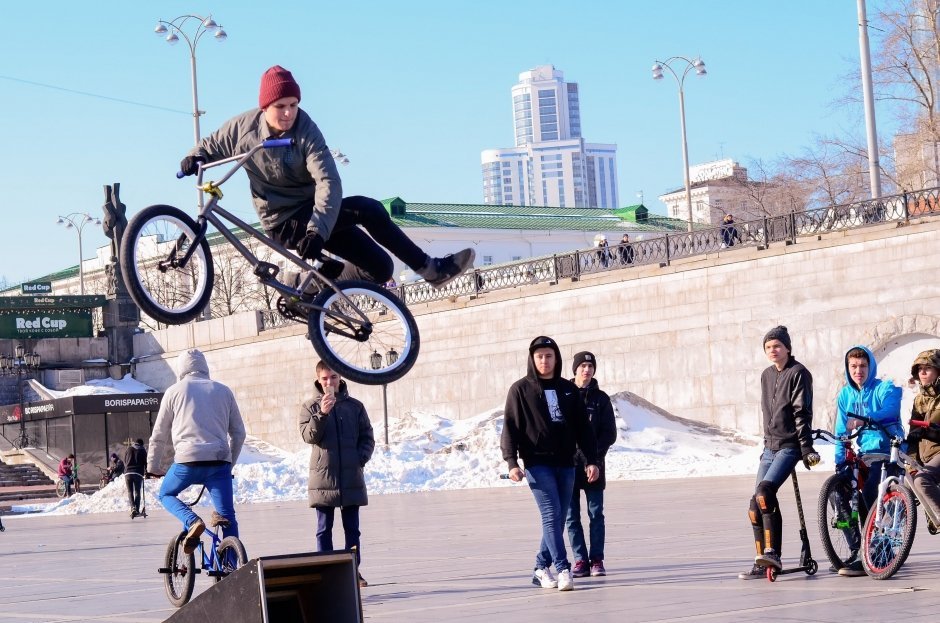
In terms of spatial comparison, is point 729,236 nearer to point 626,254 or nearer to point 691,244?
point 691,244

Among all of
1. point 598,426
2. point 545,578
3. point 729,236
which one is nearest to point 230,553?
point 545,578

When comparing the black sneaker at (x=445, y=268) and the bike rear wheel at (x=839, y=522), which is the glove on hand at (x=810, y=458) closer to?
the bike rear wheel at (x=839, y=522)

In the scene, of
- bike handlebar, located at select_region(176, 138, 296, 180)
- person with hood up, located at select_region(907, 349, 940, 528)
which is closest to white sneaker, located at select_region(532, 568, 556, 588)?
person with hood up, located at select_region(907, 349, 940, 528)

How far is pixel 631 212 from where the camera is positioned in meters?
97.5

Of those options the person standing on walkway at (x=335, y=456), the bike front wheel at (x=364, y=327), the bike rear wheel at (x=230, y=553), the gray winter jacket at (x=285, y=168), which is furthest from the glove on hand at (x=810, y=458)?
the gray winter jacket at (x=285, y=168)

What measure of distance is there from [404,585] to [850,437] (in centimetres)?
416

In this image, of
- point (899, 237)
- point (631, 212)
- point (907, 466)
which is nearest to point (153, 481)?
point (899, 237)

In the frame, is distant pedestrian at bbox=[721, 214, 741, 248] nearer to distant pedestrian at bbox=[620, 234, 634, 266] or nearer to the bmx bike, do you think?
distant pedestrian at bbox=[620, 234, 634, 266]

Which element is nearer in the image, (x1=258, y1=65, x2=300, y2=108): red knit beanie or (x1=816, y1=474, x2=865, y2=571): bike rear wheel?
(x1=258, y1=65, x2=300, y2=108): red knit beanie

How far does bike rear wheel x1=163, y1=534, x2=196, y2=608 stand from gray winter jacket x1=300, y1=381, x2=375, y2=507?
1.17 meters

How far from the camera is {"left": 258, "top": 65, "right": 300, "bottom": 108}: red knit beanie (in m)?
6.36

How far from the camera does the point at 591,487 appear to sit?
43.0 feet

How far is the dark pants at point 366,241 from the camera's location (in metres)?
6.77

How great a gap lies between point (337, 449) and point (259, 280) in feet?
20.1
